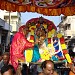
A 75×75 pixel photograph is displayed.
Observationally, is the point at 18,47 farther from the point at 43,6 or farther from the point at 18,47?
the point at 43,6

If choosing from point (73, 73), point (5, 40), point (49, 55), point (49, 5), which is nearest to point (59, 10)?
point (49, 5)

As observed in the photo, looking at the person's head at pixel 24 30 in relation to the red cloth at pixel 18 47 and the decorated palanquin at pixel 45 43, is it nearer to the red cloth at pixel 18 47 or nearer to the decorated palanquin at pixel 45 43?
the decorated palanquin at pixel 45 43

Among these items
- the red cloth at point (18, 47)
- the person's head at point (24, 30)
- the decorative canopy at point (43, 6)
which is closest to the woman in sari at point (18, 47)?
the red cloth at point (18, 47)

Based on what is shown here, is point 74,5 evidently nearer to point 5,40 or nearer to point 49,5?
point 49,5

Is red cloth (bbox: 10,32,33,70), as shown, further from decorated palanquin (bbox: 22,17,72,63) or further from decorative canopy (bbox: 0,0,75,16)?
decorative canopy (bbox: 0,0,75,16)

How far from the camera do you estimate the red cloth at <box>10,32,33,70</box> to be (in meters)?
7.04

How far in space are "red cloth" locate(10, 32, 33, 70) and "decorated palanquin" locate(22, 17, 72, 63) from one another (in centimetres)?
17

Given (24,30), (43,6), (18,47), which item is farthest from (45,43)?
(43,6)

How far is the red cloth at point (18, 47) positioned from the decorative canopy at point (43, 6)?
27.5 inches

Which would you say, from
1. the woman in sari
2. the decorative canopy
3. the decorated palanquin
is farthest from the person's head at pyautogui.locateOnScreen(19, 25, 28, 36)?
the decorative canopy

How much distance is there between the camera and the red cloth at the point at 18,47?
7.04 metres

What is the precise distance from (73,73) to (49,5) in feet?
7.13

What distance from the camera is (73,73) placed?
Result: 5.90 m

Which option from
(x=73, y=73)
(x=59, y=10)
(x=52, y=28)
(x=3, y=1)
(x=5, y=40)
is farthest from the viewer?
(x=5, y=40)
